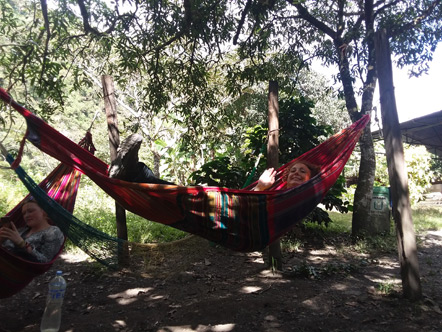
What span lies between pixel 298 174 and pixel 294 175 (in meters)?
0.03

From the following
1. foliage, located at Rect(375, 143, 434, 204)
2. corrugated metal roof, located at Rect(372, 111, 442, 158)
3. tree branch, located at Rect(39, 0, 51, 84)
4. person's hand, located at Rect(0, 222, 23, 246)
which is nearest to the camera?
person's hand, located at Rect(0, 222, 23, 246)

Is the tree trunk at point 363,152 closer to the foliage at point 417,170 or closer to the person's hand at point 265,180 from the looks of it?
the person's hand at point 265,180

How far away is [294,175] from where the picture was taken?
2354 millimetres

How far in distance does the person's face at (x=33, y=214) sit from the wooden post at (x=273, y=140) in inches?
66.2

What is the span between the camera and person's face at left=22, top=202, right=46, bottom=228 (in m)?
1.97

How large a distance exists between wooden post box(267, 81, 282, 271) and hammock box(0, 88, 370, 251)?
2.44 ft

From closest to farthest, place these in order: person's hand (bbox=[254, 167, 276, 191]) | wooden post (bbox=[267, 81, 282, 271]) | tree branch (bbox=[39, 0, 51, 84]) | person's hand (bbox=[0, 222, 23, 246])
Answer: person's hand (bbox=[0, 222, 23, 246]) < tree branch (bbox=[39, 0, 51, 84]) < person's hand (bbox=[254, 167, 276, 191]) < wooden post (bbox=[267, 81, 282, 271])

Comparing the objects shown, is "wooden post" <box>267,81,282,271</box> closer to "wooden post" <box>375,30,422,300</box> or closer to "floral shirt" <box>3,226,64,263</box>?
"wooden post" <box>375,30,422,300</box>

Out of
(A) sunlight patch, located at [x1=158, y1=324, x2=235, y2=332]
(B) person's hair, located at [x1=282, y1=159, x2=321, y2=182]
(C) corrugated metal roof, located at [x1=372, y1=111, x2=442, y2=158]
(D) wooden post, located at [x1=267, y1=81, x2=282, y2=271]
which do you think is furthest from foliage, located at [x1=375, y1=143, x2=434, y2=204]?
(A) sunlight patch, located at [x1=158, y1=324, x2=235, y2=332]

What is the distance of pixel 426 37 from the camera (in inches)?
152

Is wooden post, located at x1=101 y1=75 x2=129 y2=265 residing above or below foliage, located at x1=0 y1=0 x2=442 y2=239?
below

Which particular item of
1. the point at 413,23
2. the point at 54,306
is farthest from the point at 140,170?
the point at 413,23

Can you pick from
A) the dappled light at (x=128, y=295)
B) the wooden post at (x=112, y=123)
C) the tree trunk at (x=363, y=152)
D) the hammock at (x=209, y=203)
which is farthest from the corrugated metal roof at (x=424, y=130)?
the dappled light at (x=128, y=295)

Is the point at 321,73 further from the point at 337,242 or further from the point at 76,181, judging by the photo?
the point at 76,181
